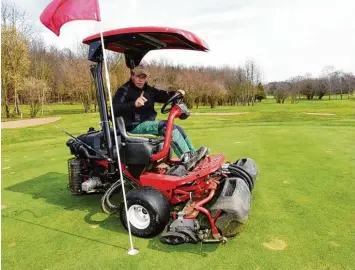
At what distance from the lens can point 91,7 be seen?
3.82 m

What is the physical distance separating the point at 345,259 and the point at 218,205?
127 centimetres

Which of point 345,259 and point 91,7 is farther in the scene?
point 91,7

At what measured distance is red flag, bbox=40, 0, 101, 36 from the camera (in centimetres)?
382

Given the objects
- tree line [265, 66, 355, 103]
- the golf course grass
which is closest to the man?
the golf course grass

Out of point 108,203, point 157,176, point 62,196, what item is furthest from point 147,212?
point 62,196

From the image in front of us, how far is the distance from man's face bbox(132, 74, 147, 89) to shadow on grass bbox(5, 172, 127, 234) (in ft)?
6.07

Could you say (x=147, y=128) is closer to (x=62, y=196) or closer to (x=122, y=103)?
(x=122, y=103)

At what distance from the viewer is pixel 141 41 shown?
14.9 ft

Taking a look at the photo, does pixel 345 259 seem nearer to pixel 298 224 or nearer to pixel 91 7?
pixel 298 224

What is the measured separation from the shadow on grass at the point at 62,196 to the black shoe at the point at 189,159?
3.66ft

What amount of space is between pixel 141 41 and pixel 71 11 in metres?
1.01

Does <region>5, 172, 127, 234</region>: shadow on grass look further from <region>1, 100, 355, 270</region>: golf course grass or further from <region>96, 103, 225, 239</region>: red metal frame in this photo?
<region>96, 103, 225, 239</region>: red metal frame

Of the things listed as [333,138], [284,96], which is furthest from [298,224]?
[284,96]

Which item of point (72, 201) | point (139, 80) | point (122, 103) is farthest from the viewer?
point (72, 201)
